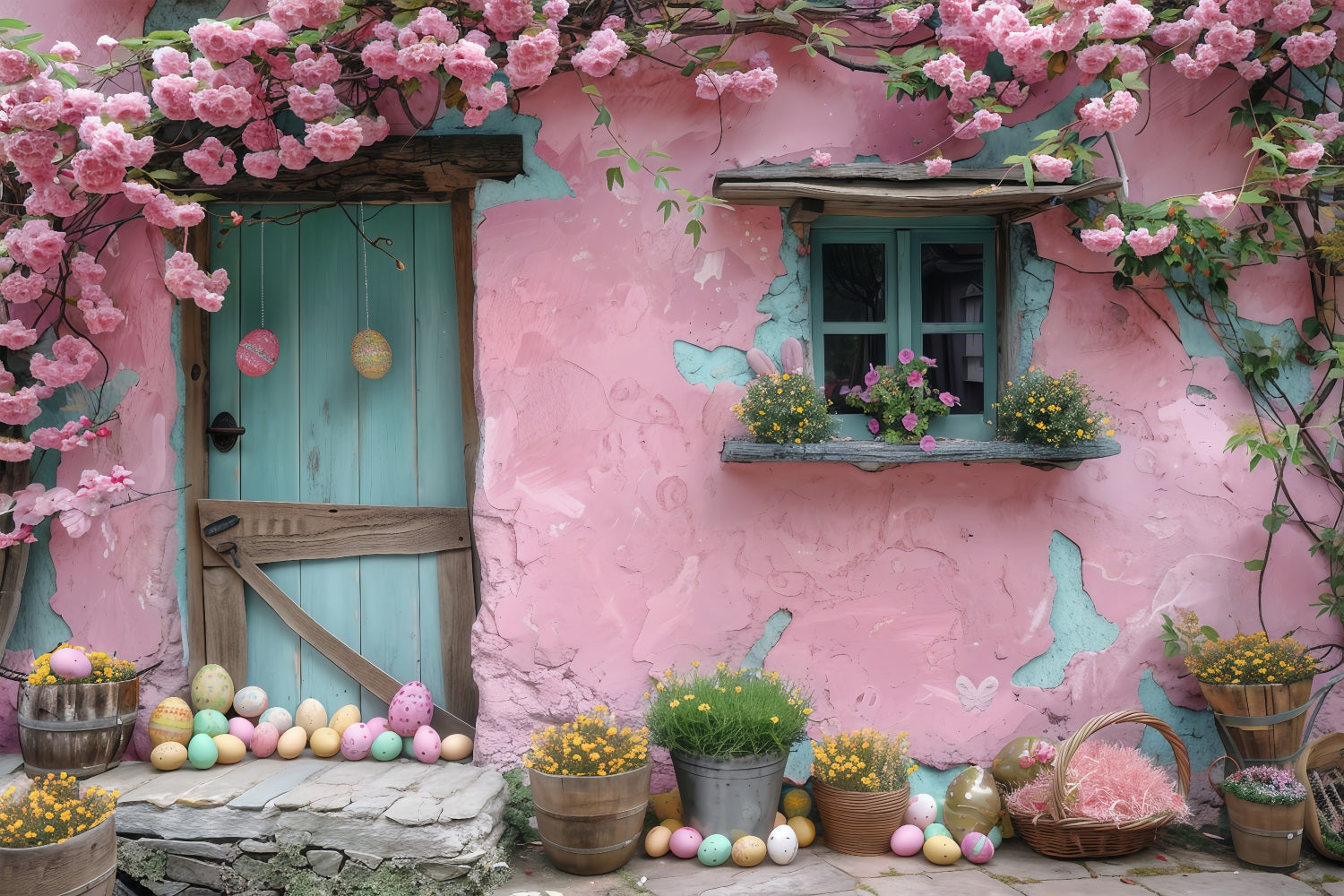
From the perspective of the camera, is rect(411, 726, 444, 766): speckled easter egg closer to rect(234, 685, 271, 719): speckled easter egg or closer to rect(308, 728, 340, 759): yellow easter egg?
rect(308, 728, 340, 759): yellow easter egg

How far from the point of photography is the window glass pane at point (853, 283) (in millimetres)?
3762

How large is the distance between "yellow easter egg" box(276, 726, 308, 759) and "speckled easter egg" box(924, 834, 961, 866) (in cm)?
233

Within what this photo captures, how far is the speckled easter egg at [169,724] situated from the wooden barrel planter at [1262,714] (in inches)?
146

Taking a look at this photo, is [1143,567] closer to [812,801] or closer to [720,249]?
[812,801]

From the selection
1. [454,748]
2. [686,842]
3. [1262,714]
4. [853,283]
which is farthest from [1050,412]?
[454,748]

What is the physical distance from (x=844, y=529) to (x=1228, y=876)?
1695 millimetres

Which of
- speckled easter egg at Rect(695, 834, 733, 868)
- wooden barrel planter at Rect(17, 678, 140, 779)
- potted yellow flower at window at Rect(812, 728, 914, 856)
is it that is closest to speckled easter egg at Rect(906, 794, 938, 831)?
potted yellow flower at window at Rect(812, 728, 914, 856)

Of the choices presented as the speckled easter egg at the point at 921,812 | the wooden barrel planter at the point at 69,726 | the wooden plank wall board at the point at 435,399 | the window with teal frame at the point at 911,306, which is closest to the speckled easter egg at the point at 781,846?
the speckled easter egg at the point at 921,812

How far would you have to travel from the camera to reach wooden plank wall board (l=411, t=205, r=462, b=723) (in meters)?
3.94

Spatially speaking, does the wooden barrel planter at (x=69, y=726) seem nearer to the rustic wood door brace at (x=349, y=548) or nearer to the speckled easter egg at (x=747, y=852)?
the rustic wood door brace at (x=349, y=548)

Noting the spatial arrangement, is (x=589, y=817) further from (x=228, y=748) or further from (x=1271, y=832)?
(x=1271, y=832)

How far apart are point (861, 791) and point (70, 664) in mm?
2814

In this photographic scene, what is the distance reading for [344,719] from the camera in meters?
3.74

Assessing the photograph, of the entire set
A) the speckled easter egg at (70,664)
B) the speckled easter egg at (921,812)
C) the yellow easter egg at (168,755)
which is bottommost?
the speckled easter egg at (921,812)
